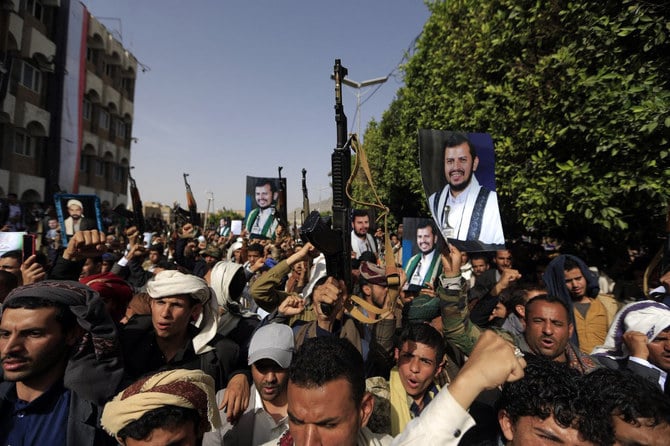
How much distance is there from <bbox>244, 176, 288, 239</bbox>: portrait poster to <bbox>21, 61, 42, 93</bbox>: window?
706 inches

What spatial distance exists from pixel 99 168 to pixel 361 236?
Result: 84.6 ft

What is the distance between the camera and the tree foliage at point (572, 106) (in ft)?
15.2

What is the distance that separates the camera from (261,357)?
2.08 m

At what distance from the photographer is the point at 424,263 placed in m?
6.11

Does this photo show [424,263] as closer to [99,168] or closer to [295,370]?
[295,370]

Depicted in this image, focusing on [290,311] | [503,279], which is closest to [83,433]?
[290,311]

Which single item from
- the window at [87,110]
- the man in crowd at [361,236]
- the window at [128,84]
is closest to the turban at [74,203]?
the man in crowd at [361,236]

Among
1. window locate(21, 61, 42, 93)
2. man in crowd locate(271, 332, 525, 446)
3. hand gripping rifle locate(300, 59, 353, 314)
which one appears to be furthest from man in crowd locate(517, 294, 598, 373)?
window locate(21, 61, 42, 93)

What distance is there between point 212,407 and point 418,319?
1830mm

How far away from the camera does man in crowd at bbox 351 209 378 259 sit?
21.6 feet

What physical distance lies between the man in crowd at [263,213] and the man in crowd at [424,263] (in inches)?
114

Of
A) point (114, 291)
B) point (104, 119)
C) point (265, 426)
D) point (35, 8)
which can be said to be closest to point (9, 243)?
point (114, 291)

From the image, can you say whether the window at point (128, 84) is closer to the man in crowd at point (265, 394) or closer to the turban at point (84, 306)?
the turban at point (84, 306)

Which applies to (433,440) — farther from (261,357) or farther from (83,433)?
(83,433)
